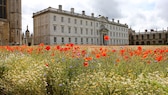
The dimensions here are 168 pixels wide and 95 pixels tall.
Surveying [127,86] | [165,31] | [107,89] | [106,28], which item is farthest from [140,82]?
[165,31]

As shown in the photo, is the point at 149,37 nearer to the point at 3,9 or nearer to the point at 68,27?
the point at 68,27

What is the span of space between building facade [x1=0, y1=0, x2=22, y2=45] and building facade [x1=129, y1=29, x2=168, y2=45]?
225ft

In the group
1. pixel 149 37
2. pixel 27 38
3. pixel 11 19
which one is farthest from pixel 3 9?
pixel 149 37

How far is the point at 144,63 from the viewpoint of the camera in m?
5.02

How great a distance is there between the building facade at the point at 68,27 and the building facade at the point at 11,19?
15043 mm

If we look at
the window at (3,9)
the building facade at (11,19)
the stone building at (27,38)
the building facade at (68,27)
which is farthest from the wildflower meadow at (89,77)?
the stone building at (27,38)

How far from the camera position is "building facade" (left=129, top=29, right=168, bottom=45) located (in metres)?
88.5

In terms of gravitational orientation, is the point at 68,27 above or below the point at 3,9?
below

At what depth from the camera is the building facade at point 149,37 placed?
88.5 meters

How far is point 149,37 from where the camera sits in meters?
92.0

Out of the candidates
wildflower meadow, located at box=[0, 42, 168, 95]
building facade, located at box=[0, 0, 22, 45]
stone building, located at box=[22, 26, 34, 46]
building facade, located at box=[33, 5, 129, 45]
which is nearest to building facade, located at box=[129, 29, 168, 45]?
building facade, located at box=[33, 5, 129, 45]

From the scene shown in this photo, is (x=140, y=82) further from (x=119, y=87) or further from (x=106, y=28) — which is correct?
(x=106, y=28)

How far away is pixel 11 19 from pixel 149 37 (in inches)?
2806

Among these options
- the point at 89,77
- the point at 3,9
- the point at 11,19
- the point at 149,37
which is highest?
the point at 3,9
